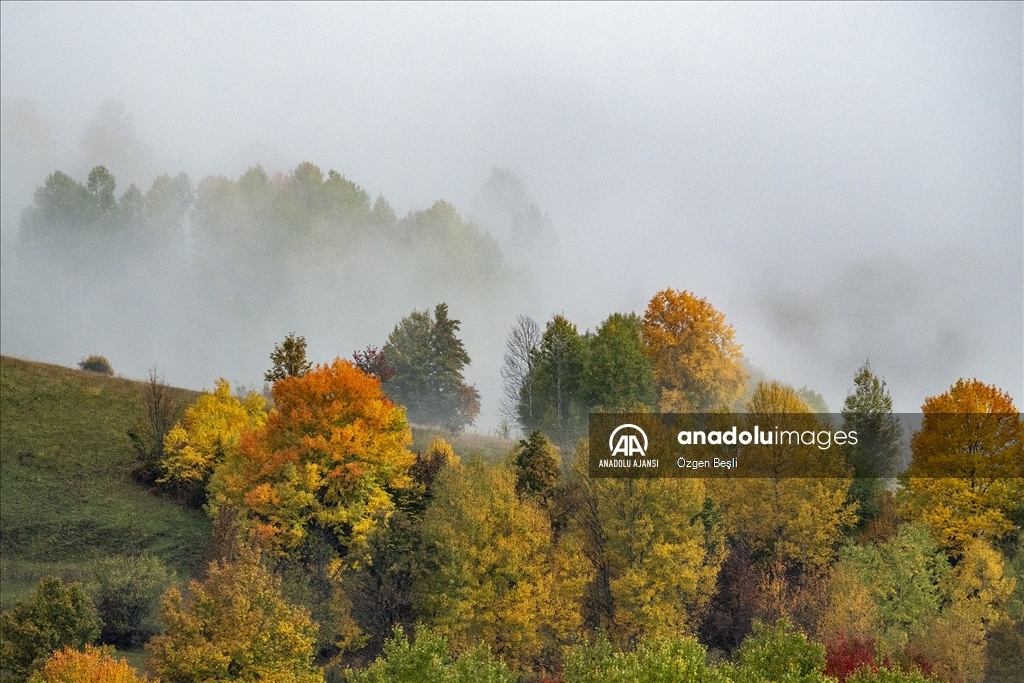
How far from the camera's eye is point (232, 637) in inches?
1794

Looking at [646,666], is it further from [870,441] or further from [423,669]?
[870,441]

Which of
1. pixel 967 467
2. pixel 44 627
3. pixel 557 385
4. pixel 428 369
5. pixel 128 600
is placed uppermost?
pixel 428 369

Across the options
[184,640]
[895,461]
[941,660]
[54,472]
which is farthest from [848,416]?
[54,472]

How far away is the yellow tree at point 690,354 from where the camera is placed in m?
89.3

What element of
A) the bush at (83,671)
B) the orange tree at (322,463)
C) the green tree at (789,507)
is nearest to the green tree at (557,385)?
the green tree at (789,507)

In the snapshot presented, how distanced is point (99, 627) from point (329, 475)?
14.3 meters

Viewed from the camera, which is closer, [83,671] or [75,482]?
[83,671]

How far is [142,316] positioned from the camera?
15550 cm

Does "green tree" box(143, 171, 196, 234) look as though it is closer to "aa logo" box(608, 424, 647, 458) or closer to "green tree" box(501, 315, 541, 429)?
"green tree" box(501, 315, 541, 429)

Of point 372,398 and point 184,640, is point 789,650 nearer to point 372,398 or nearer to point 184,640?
point 184,640

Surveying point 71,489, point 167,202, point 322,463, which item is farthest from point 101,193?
point 322,463

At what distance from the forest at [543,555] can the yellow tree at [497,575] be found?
129 mm

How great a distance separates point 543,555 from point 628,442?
10.5m

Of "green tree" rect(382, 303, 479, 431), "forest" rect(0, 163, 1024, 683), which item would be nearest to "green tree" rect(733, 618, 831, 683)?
"forest" rect(0, 163, 1024, 683)
